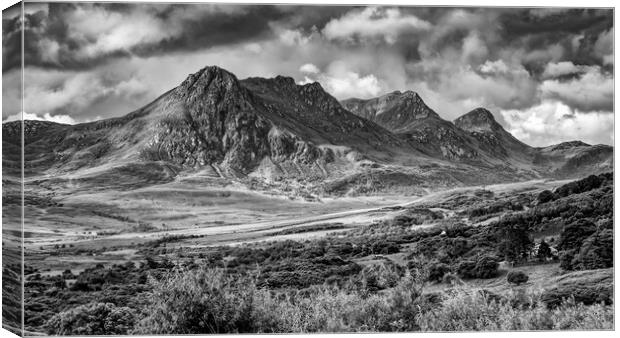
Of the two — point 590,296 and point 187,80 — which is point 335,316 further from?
point 187,80

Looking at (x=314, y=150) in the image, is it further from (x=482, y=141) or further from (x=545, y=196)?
(x=545, y=196)

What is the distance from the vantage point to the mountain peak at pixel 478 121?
74.7 ft

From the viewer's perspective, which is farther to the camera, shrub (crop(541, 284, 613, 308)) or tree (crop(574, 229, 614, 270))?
tree (crop(574, 229, 614, 270))

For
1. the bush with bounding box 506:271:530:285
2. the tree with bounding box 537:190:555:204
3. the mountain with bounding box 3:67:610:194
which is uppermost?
the mountain with bounding box 3:67:610:194

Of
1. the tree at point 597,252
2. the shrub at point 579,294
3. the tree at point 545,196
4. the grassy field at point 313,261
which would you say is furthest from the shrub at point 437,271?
the tree at point 545,196

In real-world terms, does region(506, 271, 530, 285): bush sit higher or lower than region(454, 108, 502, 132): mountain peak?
lower

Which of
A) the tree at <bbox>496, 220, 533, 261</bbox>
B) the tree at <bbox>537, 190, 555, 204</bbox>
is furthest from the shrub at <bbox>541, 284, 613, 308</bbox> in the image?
the tree at <bbox>537, 190, 555, 204</bbox>

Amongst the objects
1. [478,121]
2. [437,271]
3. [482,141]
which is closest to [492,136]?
[478,121]

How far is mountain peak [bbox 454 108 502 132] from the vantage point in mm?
22781

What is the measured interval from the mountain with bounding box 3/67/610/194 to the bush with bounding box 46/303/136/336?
12.3ft

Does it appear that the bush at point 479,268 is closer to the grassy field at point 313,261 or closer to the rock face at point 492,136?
the grassy field at point 313,261

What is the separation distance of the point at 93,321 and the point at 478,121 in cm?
1306

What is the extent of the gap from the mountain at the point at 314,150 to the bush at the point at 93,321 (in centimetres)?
375

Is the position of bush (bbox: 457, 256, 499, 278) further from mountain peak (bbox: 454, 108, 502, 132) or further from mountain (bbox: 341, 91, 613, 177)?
mountain peak (bbox: 454, 108, 502, 132)
